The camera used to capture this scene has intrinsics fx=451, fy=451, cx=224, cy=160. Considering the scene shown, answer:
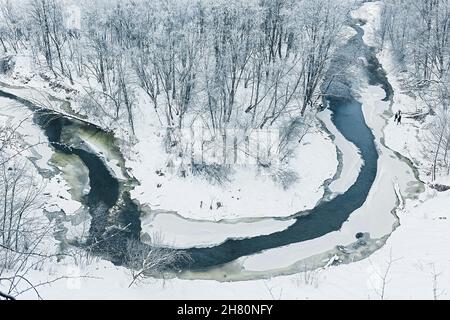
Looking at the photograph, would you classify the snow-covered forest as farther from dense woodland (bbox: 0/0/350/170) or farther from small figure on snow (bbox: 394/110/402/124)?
small figure on snow (bbox: 394/110/402/124)

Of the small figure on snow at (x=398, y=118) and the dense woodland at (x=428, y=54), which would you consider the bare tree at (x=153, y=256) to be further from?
the small figure on snow at (x=398, y=118)

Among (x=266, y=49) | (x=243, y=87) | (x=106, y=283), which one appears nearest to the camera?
(x=106, y=283)

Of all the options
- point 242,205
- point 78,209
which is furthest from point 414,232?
point 78,209

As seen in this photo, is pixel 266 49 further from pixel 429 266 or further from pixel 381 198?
pixel 429 266

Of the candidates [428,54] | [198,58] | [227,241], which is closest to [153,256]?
[227,241]

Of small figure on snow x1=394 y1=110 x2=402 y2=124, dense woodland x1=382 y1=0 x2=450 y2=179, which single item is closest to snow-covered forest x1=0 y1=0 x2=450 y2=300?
dense woodland x1=382 y1=0 x2=450 y2=179

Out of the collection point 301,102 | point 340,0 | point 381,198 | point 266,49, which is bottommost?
point 381,198
